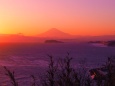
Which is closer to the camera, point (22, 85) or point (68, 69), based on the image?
point (68, 69)

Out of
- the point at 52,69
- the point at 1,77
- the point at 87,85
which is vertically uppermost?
the point at 52,69

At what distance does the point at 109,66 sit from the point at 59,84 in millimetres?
1633

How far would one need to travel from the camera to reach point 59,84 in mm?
8133

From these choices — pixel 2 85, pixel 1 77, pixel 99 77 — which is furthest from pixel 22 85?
pixel 99 77

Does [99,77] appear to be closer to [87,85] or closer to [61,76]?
[87,85]

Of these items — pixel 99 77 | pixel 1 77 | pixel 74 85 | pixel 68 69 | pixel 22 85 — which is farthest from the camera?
pixel 1 77

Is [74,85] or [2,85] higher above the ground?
[74,85]

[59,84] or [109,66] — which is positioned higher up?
[109,66]

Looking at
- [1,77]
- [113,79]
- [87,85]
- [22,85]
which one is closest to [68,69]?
[87,85]

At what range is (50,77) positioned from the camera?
8.24 metres

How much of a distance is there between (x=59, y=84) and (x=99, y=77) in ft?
5.06

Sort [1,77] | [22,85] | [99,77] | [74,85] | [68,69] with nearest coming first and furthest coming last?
1. [74,85]
2. [68,69]
3. [99,77]
4. [22,85]
5. [1,77]

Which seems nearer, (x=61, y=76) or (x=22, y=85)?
(x=61, y=76)

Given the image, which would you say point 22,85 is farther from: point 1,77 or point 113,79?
point 113,79
